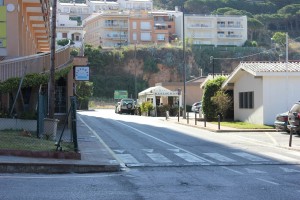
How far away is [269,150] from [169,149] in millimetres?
3906

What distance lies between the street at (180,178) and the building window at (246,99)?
1563 cm

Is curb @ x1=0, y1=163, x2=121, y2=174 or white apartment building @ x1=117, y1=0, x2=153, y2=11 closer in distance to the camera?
curb @ x1=0, y1=163, x2=121, y2=174

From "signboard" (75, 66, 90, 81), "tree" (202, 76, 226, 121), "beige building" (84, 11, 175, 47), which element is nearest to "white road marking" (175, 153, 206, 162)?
"signboard" (75, 66, 90, 81)

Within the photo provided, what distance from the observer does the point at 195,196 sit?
34.7 ft

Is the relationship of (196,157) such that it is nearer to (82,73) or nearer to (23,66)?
(82,73)

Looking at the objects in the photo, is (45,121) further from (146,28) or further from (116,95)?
(146,28)

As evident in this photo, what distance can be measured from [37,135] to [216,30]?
110m

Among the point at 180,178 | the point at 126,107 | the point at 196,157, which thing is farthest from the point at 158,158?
the point at 126,107

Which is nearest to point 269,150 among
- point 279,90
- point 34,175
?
point 34,175

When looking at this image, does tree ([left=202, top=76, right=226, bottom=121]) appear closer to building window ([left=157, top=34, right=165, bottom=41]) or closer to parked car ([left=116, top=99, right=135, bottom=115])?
parked car ([left=116, top=99, right=135, bottom=115])

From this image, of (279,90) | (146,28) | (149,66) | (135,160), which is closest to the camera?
(135,160)

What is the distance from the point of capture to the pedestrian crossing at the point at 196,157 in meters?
16.7

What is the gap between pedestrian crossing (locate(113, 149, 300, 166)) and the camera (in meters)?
16.7

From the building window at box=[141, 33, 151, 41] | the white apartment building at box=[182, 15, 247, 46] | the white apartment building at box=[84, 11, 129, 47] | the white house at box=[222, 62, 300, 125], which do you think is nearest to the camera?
the white house at box=[222, 62, 300, 125]
